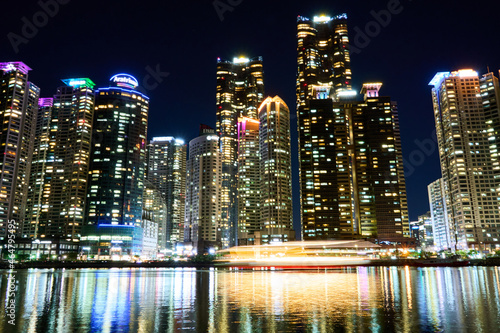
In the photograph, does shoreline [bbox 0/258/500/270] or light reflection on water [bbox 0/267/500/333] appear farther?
shoreline [bbox 0/258/500/270]

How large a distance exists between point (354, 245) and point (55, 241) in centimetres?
14777

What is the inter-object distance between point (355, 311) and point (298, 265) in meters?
83.2

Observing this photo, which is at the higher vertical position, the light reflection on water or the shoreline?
the light reflection on water

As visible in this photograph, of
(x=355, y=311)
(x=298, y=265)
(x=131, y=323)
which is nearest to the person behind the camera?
(x=131, y=323)

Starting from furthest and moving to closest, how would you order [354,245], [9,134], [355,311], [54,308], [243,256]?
[9,134] < [243,256] < [354,245] < [54,308] < [355,311]

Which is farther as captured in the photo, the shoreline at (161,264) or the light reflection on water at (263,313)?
the shoreline at (161,264)

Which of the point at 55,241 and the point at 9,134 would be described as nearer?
the point at 55,241

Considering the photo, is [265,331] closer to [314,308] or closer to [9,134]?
[314,308]

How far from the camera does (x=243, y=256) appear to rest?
5005 inches

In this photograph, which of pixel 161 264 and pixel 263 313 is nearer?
pixel 263 313

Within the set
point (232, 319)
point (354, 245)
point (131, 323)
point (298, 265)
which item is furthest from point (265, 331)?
point (354, 245)

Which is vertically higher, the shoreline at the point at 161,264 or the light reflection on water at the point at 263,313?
the light reflection on water at the point at 263,313

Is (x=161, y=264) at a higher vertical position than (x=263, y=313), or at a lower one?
lower

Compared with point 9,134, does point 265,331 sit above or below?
below
